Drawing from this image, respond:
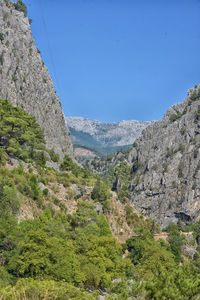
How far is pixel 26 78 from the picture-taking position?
374ft

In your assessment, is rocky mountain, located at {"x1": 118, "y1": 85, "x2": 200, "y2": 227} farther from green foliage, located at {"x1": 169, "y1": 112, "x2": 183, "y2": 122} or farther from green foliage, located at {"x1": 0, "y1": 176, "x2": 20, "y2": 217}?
green foliage, located at {"x1": 0, "y1": 176, "x2": 20, "y2": 217}

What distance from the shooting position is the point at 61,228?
4094cm

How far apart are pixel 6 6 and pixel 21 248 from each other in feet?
394

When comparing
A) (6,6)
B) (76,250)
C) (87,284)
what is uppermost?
(6,6)

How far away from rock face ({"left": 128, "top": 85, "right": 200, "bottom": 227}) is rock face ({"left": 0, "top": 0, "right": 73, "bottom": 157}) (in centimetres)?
4480

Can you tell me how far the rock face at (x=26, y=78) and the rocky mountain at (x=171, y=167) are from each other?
44.7m

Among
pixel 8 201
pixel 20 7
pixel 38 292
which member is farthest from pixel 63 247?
pixel 20 7

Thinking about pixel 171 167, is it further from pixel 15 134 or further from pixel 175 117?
pixel 15 134

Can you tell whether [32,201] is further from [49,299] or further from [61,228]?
[49,299]

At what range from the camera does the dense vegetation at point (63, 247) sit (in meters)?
22.4

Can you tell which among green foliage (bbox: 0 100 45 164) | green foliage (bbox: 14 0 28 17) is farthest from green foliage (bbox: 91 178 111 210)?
green foliage (bbox: 14 0 28 17)

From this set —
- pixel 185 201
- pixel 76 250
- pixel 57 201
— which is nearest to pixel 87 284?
pixel 76 250

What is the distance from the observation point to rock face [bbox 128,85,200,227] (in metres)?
129

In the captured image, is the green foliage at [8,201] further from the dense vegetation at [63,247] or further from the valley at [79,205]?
the valley at [79,205]
